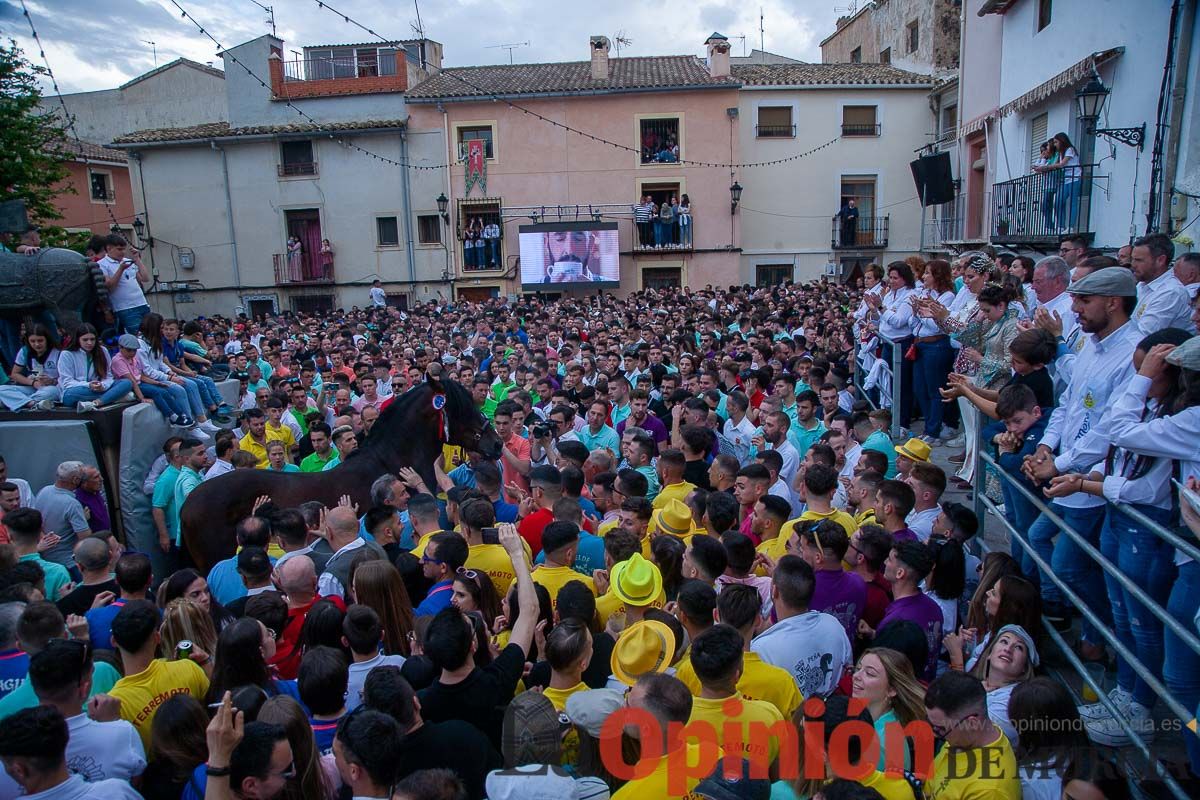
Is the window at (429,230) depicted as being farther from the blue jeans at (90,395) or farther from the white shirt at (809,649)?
the white shirt at (809,649)

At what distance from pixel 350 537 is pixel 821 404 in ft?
17.0

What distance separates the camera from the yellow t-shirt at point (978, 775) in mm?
2863

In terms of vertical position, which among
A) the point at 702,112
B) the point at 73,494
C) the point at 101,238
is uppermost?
the point at 702,112

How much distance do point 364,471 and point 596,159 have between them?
24303 millimetres

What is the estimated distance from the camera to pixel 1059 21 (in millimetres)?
14508

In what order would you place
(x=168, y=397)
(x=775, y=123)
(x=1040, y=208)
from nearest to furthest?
(x=168, y=397)
(x=1040, y=208)
(x=775, y=123)

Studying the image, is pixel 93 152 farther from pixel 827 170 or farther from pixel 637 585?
pixel 637 585

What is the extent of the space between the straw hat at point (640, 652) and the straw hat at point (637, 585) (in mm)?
270

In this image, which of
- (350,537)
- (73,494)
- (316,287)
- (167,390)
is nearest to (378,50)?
(316,287)

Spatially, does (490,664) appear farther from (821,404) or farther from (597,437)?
(821,404)

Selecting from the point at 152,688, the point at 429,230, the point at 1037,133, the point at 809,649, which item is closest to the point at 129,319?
the point at 152,688

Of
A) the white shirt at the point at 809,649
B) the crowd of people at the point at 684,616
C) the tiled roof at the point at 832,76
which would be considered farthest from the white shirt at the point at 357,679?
the tiled roof at the point at 832,76

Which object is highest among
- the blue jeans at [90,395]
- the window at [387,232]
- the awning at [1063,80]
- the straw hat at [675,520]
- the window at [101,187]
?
the window at [101,187]

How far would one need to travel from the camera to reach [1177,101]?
1062 cm
